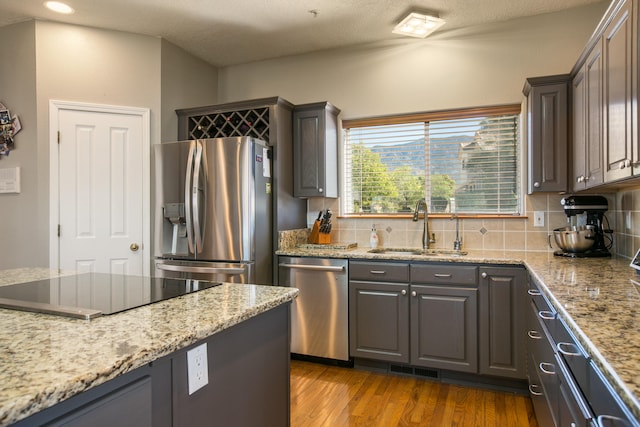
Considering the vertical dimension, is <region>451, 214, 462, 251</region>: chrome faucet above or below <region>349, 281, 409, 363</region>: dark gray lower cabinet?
above

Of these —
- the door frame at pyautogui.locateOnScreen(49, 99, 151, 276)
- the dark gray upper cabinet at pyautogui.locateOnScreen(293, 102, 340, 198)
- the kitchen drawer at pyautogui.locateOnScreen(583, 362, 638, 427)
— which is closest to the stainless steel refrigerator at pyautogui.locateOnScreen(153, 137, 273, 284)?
the door frame at pyautogui.locateOnScreen(49, 99, 151, 276)

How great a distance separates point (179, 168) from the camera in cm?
323

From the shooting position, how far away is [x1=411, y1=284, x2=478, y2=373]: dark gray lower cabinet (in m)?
2.71

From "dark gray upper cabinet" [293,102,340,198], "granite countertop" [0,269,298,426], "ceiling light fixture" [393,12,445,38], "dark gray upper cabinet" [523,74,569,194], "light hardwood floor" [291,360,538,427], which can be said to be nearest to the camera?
"granite countertop" [0,269,298,426]

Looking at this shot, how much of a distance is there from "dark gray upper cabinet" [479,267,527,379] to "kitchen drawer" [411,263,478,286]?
0.07 m

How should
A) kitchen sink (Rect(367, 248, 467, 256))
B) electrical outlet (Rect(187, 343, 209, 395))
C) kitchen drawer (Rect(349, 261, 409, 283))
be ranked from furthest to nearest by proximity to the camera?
1. kitchen sink (Rect(367, 248, 467, 256))
2. kitchen drawer (Rect(349, 261, 409, 283))
3. electrical outlet (Rect(187, 343, 209, 395))

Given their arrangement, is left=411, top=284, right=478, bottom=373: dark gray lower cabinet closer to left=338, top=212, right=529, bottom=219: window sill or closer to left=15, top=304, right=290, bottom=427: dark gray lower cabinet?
left=338, top=212, right=529, bottom=219: window sill

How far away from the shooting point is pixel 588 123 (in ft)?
7.42

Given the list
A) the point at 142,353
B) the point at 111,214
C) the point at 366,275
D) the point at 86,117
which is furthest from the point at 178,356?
the point at 86,117

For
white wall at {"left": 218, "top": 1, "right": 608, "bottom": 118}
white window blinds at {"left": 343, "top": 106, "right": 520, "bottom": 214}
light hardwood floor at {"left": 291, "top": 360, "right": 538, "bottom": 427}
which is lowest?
light hardwood floor at {"left": 291, "top": 360, "right": 538, "bottom": 427}

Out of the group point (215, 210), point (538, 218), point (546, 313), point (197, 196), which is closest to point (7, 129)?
point (197, 196)

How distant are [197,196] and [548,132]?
2.60 metres

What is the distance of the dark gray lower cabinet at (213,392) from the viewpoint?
81 centimetres

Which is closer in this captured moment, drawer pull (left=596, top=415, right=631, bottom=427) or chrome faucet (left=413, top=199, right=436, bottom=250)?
drawer pull (left=596, top=415, right=631, bottom=427)
